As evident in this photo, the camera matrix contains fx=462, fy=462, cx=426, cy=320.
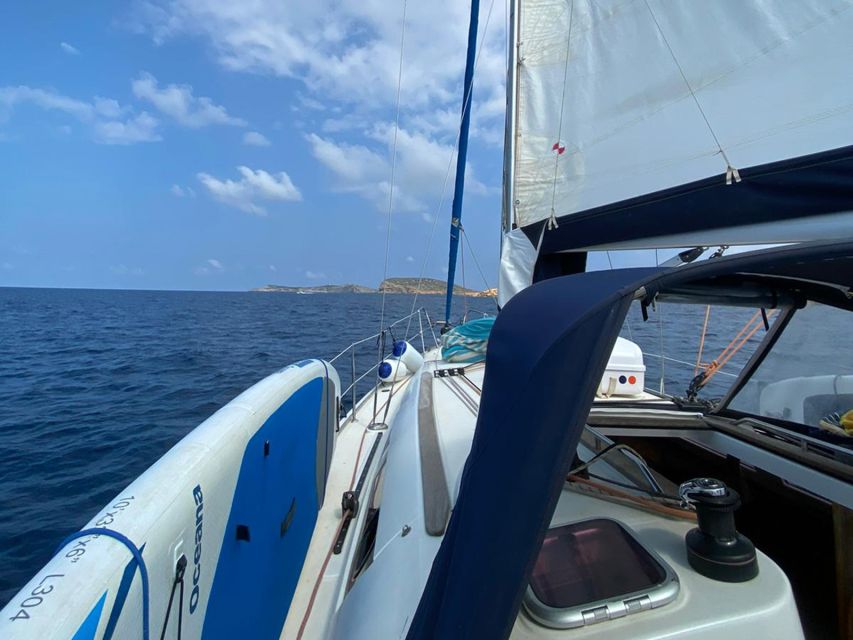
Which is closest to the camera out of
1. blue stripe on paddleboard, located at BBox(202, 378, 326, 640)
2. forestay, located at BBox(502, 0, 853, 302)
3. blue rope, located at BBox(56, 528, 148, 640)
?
blue rope, located at BBox(56, 528, 148, 640)

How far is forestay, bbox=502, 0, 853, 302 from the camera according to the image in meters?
1.76

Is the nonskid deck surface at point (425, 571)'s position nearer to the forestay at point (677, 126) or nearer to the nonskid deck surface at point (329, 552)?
the nonskid deck surface at point (329, 552)

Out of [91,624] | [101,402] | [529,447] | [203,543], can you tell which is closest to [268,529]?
[203,543]

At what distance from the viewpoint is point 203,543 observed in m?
1.41

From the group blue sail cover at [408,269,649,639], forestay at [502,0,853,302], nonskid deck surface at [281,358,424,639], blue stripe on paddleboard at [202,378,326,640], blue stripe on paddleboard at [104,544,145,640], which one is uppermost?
forestay at [502,0,853,302]

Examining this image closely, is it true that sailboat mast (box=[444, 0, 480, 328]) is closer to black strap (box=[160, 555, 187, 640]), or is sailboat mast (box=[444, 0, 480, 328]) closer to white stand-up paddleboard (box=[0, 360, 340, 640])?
white stand-up paddleboard (box=[0, 360, 340, 640])

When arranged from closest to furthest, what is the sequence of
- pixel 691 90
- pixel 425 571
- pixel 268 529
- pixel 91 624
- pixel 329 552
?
1. pixel 91 624
2. pixel 425 571
3. pixel 268 529
4. pixel 691 90
5. pixel 329 552

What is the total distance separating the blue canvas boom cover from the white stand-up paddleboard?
0.66m

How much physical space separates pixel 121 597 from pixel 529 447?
918 millimetres

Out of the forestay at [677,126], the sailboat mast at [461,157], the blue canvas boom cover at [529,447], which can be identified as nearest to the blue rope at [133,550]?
the blue canvas boom cover at [529,447]

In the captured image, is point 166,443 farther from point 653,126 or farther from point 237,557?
point 653,126

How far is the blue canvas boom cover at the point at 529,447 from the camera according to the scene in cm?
87

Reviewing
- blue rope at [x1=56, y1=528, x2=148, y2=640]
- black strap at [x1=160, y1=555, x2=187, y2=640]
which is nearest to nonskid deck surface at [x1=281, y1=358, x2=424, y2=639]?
black strap at [x1=160, y1=555, x2=187, y2=640]

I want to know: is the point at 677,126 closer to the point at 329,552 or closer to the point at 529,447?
the point at 529,447
